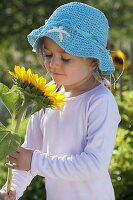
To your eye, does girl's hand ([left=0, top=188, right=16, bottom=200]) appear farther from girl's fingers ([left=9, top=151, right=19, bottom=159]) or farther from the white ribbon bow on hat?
the white ribbon bow on hat

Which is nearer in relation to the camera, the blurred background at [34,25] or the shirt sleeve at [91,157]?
the shirt sleeve at [91,157]

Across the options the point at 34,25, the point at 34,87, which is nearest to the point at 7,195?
the point at 34,87

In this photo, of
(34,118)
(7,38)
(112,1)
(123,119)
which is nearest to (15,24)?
(7,38)

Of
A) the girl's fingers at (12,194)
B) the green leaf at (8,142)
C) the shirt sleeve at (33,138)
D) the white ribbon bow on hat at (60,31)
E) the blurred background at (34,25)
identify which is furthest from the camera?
the blurred background at (34,25)

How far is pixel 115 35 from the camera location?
1424cm

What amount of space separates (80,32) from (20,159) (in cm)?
51

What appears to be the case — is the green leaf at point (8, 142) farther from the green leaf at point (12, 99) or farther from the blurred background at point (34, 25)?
the blurred background at point (34, 25)

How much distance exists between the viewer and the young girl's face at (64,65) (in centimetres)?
214

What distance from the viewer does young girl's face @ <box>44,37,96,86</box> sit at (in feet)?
Result: 7.01

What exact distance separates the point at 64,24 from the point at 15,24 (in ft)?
33.7

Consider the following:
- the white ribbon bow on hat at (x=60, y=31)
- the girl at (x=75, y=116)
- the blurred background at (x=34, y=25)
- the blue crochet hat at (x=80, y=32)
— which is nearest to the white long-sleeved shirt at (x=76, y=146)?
the girl at (x=75, y=116)

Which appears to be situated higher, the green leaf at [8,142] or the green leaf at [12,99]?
the green leaf at [12,99]

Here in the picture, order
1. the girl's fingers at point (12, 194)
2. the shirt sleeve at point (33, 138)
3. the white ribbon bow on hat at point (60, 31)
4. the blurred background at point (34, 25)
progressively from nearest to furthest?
the white ribbon bow on hat at point (60, 31)
the girl's fingers at point (12, 194)
the shirt sleeve at point (33, 138)
the blurred background at point (34, 25)

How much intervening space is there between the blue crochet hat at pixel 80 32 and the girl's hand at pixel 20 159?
15.6 inches
